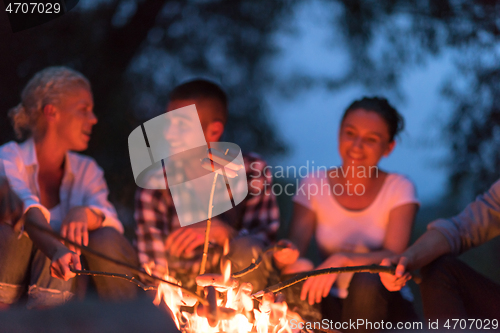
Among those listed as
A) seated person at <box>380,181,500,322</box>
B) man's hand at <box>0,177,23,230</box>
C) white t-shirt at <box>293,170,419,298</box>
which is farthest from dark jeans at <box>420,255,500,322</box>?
man's hand at <box>0,177,23,230</box>

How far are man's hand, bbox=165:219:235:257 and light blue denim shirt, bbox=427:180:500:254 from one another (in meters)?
0.78

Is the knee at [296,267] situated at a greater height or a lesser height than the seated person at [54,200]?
lesser

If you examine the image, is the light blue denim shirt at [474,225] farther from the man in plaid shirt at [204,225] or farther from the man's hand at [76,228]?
the man's hand at [76,228]

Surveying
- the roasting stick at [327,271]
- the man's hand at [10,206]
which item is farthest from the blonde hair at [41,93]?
the roasting stick at [327,271]

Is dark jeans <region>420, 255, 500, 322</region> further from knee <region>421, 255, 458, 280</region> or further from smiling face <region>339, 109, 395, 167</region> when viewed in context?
smiling face <region>339, 109, 395, 167</region>

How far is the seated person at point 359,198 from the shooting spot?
1730 millimetres

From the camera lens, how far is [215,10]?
257 centimetres

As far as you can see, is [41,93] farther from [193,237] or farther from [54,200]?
[193,237]

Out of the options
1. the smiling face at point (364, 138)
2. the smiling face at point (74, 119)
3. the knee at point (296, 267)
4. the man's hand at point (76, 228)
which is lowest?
the knee at point (296, 267)

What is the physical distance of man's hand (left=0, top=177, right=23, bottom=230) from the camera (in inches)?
59.4

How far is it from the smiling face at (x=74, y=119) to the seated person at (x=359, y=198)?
100 cm

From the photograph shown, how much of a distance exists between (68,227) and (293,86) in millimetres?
1559

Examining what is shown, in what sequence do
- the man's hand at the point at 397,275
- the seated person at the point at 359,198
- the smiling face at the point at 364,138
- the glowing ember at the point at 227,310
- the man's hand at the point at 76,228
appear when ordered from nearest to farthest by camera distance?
the glowing ember at the point at 227,310 < the man's hand at the point at 397,275 < the man's hand at the point at 76,228 < the seated person at the point at 359,198 < the smiling face at the point at 364,138

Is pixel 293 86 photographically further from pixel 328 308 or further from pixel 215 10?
pixel 328 308
